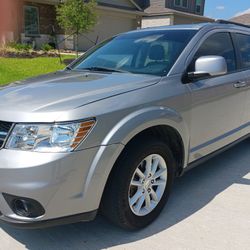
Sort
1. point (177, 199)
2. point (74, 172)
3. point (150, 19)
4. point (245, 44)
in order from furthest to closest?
point (150, 19), point (245, 44), point (177, 199), point (74, 172)

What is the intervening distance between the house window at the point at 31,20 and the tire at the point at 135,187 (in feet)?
64.9

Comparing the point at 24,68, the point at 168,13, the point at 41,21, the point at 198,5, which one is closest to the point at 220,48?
the point at 24,68

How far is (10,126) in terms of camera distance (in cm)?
264

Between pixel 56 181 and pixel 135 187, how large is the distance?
0.83 metres

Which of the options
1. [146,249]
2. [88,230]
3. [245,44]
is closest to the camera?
[146,249]

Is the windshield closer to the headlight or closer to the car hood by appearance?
the car hood

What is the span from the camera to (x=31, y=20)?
2186cm

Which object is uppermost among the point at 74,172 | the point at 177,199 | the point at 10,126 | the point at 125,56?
the point at 125,56

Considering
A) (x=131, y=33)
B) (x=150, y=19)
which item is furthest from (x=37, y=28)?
(x=131, y=33)

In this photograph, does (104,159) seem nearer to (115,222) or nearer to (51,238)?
(115,222)

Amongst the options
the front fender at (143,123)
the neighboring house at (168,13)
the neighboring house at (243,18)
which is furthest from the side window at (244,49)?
the neighboring house at (243,18)

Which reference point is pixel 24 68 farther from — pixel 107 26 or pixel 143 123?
pixel 107 26

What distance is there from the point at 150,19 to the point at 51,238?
28783 millimetres

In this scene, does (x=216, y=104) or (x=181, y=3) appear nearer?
(x=216, y=104)
